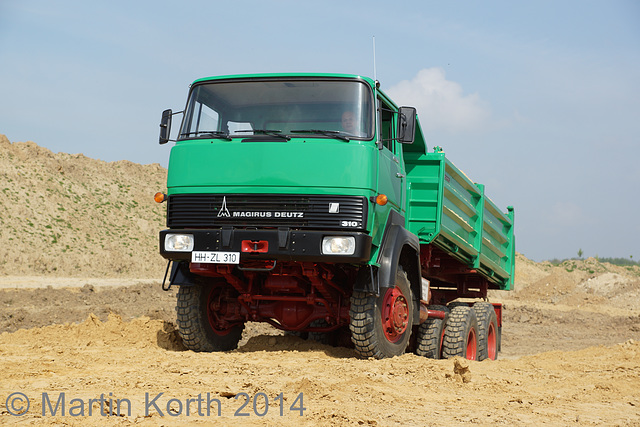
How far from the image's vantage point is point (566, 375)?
7.52 meters

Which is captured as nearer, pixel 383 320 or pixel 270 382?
pixel 270 382

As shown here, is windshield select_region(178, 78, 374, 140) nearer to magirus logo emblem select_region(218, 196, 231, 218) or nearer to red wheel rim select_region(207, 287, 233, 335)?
magirus logo emblem select_region(218, 196, 231, 218)

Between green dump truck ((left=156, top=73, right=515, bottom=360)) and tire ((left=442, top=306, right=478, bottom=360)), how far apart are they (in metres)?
0.74

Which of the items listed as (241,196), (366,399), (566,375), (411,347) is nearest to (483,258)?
(411,347)

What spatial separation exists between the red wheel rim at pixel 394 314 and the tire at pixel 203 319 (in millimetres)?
2104

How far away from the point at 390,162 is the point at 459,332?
295 centimetres

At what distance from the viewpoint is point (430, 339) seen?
924 centimetres

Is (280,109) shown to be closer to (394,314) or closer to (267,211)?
(267,211)

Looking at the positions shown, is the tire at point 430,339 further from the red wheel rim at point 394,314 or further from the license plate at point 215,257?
the license plate at point 215,257

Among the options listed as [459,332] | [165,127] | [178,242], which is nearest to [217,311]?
[178,242]

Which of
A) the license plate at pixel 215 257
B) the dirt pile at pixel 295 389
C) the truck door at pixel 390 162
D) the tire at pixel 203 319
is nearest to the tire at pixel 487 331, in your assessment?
the dirt pile at pixel 295 389

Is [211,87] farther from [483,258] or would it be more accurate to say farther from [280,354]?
[483,258]

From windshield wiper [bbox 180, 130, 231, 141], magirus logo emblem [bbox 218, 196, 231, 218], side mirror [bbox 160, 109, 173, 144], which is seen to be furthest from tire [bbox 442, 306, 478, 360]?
side mirror [bbox 160, 109, 173, 144]

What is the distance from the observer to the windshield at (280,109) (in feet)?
24.1
